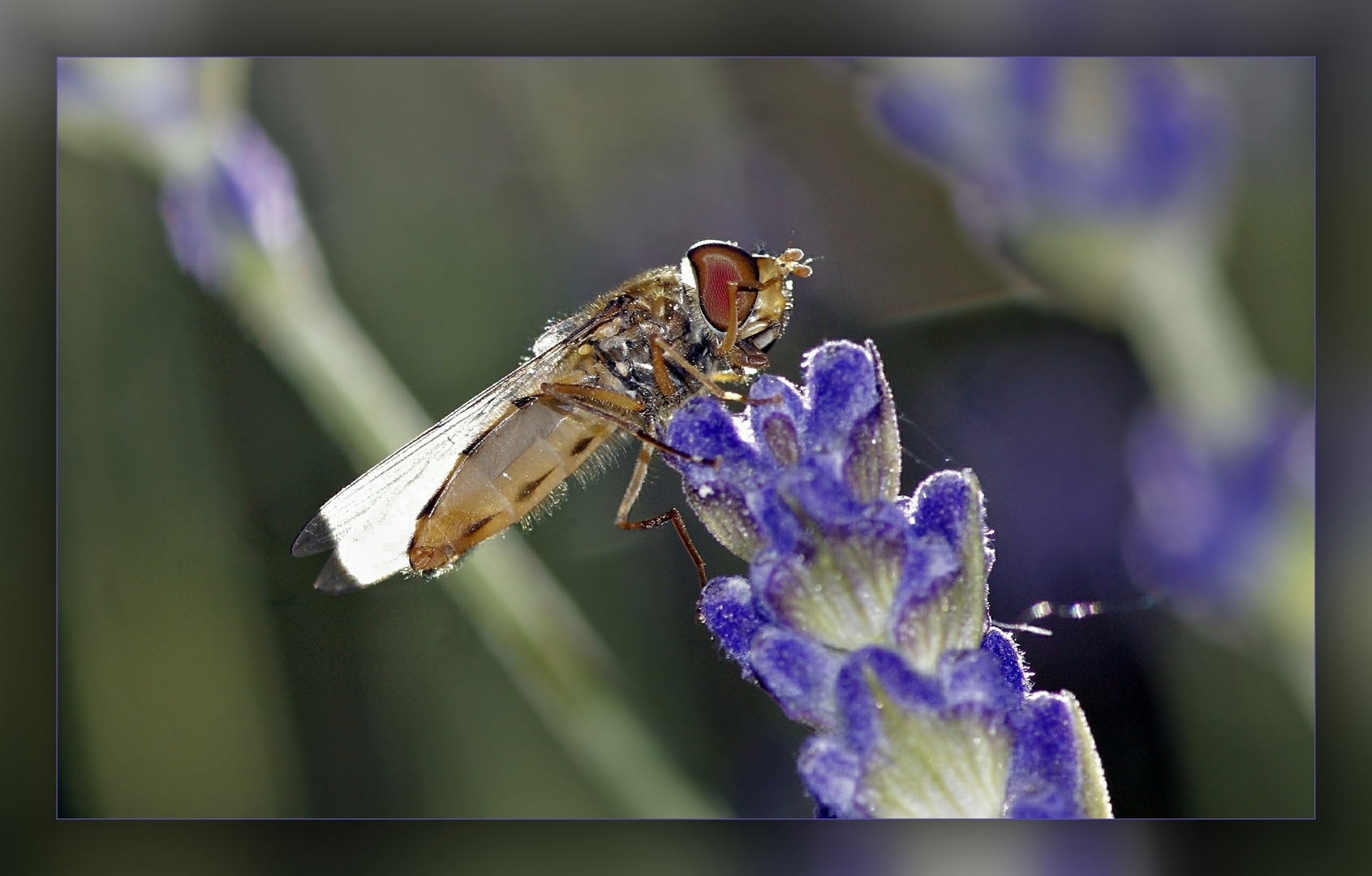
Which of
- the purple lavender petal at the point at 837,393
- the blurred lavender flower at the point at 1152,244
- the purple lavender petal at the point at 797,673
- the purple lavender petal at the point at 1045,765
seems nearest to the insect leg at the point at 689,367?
the purple lavender petal at the point at 837,393

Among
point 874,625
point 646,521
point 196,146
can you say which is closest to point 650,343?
point 646,521

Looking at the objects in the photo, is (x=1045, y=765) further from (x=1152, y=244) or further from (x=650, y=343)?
(x=1152, y=244)

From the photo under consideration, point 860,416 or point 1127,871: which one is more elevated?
point 860,416

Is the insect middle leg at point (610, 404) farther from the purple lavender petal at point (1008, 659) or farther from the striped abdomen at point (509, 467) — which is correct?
the purple lavender petal at point (1008, 659)

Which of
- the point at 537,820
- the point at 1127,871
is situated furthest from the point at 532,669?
the point at 1127,871

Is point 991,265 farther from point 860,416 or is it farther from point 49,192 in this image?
point 49,192

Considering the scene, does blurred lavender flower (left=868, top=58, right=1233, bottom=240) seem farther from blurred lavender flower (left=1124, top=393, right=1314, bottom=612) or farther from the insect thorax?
the insect thorax
